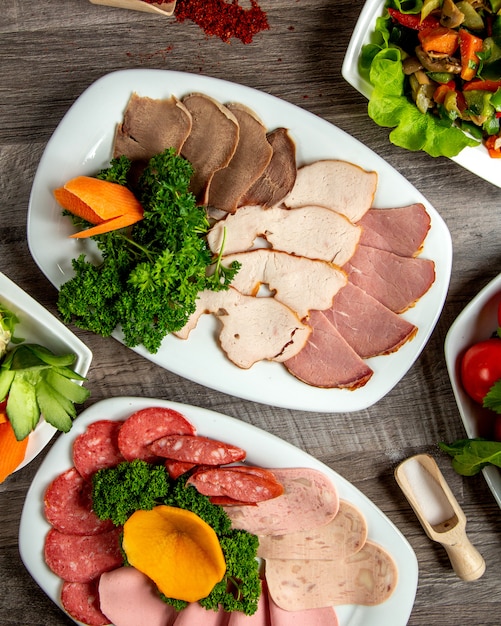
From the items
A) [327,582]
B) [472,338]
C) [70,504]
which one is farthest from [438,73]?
[70,504]

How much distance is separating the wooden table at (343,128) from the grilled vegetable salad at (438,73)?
0.18 m

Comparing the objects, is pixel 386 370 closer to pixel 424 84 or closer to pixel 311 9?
pixel 424 84

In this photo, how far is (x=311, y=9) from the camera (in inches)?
74.5

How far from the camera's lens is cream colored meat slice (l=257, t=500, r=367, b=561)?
6.39 ft

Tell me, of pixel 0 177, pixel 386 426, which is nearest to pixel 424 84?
pixel 386 426

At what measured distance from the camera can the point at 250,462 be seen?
6.42 ft

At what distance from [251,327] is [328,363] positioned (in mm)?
288

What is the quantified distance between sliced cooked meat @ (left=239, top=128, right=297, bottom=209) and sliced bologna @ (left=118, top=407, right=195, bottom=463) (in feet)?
2.44

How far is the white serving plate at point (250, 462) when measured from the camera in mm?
1903

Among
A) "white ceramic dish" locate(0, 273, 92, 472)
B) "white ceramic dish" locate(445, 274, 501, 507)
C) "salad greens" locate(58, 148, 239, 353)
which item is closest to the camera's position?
"salad greens" locate(58, 148, 239, 353)

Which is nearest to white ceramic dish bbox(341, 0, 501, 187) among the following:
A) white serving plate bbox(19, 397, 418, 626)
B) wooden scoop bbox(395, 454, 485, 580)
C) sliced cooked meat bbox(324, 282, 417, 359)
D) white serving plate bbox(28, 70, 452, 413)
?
white serving plate bbox(28, 70, 452, 413)

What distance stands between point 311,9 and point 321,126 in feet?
1.37

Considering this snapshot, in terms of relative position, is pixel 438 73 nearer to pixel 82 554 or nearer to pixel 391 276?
pixel 391 276

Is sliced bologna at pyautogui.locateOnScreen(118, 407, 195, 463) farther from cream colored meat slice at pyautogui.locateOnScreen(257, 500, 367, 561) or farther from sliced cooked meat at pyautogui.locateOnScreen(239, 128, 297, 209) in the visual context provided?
sliced cooked meat at pyautogui.locateOnScreen(239, 128, 297, 209)
